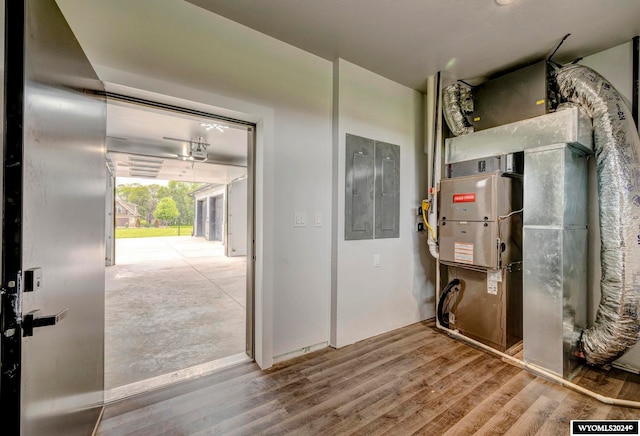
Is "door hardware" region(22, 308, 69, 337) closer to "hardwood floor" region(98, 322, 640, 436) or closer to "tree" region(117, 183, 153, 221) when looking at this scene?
"hardwood floor" region(98, 322, 640, 436)

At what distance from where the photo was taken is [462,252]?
272cm

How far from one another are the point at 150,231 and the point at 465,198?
19878 mm

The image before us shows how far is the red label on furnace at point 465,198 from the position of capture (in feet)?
8.67

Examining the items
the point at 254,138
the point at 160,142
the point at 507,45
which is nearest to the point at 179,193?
the point at 160,142

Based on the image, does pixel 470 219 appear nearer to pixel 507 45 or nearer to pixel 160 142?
pixel 507 45

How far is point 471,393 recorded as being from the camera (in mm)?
1970

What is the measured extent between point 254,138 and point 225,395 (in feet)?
6.86

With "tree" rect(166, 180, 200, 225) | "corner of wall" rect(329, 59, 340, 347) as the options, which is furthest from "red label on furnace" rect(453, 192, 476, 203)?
"tree" rect(166, 180, 200, 225)

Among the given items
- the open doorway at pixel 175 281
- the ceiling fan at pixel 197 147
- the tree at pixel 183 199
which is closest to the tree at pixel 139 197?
the tree at pixel 183 199

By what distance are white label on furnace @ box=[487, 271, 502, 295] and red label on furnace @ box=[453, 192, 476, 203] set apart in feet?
2.42

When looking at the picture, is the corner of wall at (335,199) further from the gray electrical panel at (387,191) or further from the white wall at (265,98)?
the gray electrical panel at (387,191)

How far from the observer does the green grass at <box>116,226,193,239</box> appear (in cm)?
1616

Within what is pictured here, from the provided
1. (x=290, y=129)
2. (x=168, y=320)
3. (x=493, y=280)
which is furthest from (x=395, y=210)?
(x=168, y=320)

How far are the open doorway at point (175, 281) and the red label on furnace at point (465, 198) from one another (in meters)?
2.12
